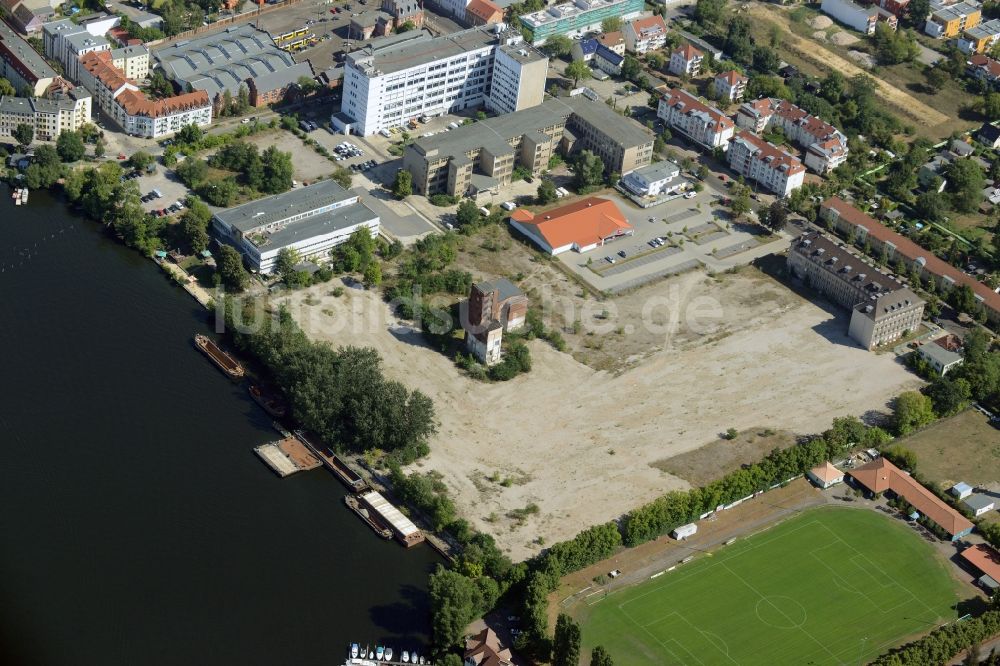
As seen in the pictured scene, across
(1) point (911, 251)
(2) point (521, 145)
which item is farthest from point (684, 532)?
(2) point (521, 145)

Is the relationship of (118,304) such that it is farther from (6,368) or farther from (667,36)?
(667,36)

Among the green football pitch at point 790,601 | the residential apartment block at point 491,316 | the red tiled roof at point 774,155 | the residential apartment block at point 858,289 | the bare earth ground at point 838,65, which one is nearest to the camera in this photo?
the green football pitch at point 790,601

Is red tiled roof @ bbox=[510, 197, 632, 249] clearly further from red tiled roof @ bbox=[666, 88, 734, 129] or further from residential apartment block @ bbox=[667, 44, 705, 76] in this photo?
residential apartment block @ bbox=[667, 44, 705, 76]

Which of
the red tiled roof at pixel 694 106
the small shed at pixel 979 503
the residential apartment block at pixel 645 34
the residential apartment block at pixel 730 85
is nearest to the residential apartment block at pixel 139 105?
the red tiled roof at pixel 694 106

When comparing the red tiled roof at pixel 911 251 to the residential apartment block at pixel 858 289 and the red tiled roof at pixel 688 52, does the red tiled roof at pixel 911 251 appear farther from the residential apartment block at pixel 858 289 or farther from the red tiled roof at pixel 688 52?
the red tiled roof at pixel 688 52

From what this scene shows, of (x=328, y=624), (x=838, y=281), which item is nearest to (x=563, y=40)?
(x=838, y=281)

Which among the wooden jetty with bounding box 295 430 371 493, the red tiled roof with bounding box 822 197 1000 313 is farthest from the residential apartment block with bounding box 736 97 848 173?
the wooden jetty with bounding box 295 430 371 493

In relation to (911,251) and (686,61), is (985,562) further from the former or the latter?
(686,61)
